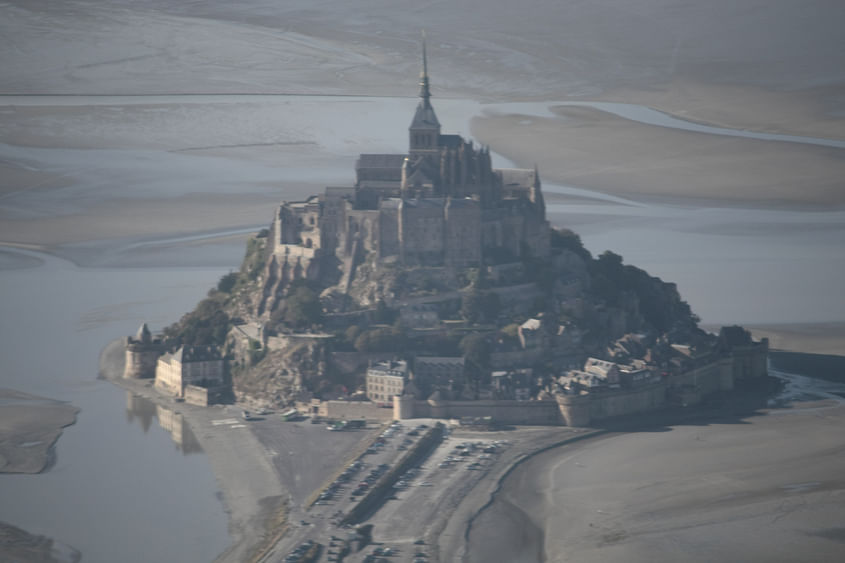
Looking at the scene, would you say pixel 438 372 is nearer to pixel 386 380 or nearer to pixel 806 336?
pixel 386 380

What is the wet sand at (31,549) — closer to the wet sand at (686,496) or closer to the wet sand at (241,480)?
the wet sand at (241,480)

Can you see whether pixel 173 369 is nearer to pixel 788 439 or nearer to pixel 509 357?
pixel 509 357

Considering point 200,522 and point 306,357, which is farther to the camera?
point 306,357

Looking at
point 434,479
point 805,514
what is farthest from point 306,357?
point 805,514

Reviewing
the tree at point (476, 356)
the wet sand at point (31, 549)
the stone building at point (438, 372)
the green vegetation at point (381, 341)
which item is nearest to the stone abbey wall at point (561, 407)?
the stone building at point (438, 372)

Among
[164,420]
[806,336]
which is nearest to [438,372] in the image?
[164,420]
